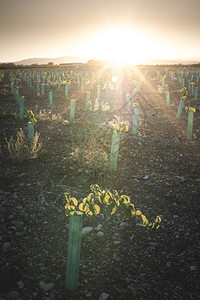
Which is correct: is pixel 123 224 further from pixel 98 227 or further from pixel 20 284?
pixel 20 284

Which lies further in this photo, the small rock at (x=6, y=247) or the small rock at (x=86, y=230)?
the small rock at (x=86, y=230)

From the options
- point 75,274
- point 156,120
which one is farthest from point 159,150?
point 75,274

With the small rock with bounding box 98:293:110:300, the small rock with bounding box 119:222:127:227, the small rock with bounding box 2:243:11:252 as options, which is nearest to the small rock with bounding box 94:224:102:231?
the small rock with bounding box 119:222:127:227

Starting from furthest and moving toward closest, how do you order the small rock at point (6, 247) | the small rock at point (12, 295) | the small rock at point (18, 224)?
the small rock at point (18, 224) < the small rock at point (6, 247) < the small rock at point (12, 295)

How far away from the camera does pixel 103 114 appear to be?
10703mm

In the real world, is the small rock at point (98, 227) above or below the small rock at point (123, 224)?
below

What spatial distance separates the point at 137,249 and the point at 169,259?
44cm

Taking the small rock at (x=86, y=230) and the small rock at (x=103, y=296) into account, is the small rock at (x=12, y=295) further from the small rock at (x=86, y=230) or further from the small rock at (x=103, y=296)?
the small rock at (x=86, y=230)

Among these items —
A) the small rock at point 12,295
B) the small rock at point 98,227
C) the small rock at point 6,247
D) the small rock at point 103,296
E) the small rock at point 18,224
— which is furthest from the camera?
the small rock at point 98,227

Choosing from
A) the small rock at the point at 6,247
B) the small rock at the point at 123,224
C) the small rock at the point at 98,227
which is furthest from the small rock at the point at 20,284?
the small rock at the point at 123,224

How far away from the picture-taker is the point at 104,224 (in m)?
3.52

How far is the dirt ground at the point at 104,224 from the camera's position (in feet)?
7.79

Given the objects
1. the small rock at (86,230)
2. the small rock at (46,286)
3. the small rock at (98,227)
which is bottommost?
the small rock at (98,227)

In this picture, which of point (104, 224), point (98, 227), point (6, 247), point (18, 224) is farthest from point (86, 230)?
point (6, 247)
